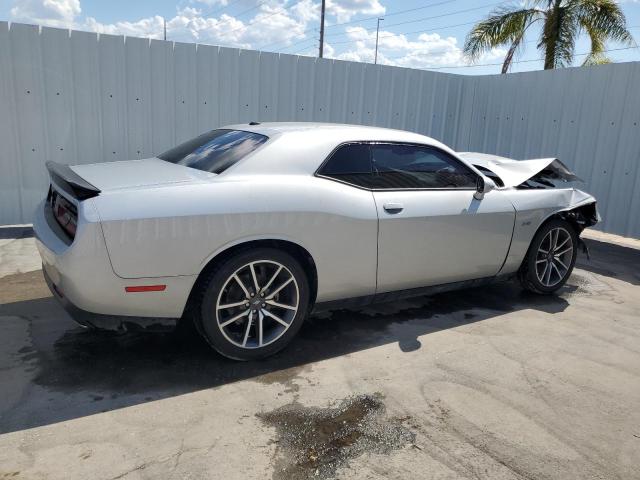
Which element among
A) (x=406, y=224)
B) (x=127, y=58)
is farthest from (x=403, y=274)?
(x=127, y=58)

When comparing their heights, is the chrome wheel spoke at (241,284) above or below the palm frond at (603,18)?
below

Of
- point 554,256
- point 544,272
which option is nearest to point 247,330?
point 544,272

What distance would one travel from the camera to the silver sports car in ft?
9.40

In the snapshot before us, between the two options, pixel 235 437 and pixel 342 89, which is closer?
pixel 235 437

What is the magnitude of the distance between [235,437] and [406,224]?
6.34 ft

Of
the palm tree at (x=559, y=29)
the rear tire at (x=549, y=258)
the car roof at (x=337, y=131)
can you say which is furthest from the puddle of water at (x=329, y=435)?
the palm tree at (x=559, y=29)

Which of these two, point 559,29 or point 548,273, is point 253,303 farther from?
point 559,29

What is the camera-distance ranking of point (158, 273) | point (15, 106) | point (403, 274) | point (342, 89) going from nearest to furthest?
1. point (158, 273)
2. point (403, 274)
3. point (15, 106)
4. point (342, 89)

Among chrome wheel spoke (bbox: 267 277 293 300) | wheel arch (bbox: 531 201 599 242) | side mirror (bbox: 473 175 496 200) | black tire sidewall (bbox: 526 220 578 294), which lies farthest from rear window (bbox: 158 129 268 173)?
wheel arch (bbox: 531 201 599 242)

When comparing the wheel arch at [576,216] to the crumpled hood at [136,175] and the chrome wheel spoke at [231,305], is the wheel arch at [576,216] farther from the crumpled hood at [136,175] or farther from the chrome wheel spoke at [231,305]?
the crumpled hood at [136,175]

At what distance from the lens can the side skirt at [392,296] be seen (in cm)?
366

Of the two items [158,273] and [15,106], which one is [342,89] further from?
[158,273]

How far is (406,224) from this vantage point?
375cm

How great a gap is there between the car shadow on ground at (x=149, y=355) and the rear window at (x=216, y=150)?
4.10 feet
